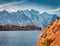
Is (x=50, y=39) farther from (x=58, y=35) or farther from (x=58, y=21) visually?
(x=58, y=21)

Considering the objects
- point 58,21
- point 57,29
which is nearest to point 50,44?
point 57,29

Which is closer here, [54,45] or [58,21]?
[54,45]

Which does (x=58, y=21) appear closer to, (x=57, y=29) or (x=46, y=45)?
(x=57, y=29)

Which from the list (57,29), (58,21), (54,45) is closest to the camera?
(54,45)

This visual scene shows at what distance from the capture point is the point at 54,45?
29547mm

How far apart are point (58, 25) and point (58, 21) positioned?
237cm

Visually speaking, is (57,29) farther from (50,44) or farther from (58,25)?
(50,44)

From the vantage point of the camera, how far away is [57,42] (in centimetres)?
2994

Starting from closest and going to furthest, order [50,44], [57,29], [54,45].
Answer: [54,45] < [50,44] < [57,29]

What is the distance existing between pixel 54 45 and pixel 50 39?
3.84 meters

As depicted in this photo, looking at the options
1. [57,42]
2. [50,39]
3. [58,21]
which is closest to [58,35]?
[50,39]

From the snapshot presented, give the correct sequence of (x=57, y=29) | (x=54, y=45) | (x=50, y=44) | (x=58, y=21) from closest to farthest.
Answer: (x=54, y=45) → (x=50, y=44) → (x=57, y=29) → (x=58, y=21)

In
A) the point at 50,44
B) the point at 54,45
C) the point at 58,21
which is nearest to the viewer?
the point at 54,45

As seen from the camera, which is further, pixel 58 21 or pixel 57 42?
pixel 58 21
